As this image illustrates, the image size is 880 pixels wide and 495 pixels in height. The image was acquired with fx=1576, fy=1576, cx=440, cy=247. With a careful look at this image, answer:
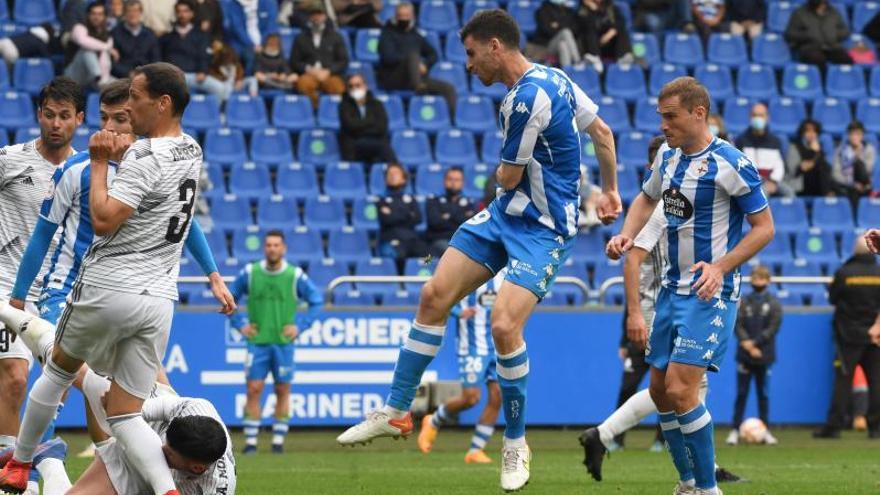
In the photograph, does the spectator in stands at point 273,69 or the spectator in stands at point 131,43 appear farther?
the spectator in stands at point 273,69

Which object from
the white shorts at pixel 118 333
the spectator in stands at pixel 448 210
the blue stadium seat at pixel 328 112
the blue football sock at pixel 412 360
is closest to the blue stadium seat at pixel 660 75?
the blue stadium seat at pixel 328 112

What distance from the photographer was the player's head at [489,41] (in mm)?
9039

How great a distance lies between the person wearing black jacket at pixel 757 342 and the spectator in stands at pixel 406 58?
21.1 feet

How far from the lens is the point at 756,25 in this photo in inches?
1005

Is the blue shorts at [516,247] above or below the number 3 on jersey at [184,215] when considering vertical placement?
below

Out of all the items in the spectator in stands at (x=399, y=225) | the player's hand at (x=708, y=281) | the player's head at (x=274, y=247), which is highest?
the player's hand at (x=708, y=281)

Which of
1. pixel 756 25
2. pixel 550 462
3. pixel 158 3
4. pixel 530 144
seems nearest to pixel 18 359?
pixel 530 144

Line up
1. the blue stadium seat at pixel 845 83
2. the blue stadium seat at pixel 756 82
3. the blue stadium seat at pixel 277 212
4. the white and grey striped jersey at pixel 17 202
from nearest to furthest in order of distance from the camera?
the white and grey striped jersey at pixel 17 202, the blue stadium seat at pixel 277 212, the blue stadium seat at pixel 756 82, the blue stadium seat at pixel 845 83

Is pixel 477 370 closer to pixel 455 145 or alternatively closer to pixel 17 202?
pixel 455 145

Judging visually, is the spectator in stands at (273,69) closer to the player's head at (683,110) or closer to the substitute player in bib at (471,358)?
the substitute player in bib at (471,358)

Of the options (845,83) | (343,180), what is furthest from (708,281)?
(845,83)

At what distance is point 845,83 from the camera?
2495cm

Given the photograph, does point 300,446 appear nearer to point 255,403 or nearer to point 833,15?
point 255,403

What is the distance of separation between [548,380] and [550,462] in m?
4.11
